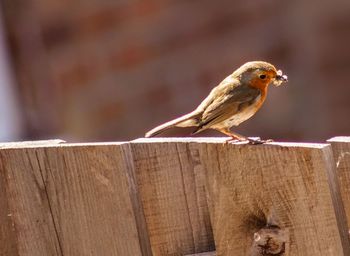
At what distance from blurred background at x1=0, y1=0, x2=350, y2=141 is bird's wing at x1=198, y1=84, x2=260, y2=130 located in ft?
8.61

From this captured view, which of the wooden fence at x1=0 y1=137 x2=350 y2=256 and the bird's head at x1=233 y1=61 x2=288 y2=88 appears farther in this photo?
the bird's head at x1=233 y1=61 x2=288 y2=88

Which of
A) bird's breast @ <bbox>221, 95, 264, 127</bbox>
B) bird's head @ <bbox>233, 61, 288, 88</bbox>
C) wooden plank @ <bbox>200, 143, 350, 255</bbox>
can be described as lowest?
wooden plank @ <bbox>200, 143, 350, 255</bbox>

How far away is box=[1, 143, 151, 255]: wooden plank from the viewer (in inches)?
128

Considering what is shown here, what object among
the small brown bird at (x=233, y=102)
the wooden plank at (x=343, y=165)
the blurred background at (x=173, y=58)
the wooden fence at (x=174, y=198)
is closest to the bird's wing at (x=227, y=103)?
the small brown bird at (x=233, y=102)

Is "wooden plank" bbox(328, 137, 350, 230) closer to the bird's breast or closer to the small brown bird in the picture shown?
the small brown bird

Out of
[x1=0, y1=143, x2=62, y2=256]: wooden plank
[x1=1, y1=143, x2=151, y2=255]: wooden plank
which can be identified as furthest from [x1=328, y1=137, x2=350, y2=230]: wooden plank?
[x1=0, y1=143, x2=62, y2=256]: wooden plank

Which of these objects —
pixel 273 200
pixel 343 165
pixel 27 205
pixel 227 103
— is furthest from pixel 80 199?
pixel 227 103

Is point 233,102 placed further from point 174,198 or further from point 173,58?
point 173,58

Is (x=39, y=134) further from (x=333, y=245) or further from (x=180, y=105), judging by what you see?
(x=333, y=245)

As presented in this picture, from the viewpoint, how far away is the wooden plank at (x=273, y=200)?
9.91ft

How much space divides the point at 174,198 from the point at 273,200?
291mm

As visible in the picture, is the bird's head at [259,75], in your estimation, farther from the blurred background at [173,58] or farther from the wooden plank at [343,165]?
the blurred background at [173,58]

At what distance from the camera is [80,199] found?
10.9 feet

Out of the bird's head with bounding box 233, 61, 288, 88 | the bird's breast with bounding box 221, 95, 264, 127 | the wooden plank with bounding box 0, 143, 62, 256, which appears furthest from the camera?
the bird's head with bounding box 233, 61, 288, 88
